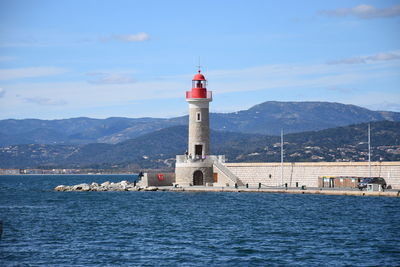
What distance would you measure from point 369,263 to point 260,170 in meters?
42.6

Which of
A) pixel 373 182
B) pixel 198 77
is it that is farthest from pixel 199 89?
pixel 373 182

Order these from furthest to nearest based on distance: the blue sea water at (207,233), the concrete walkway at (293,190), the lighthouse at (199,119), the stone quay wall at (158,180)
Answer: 1. the stone quay wall at (158,180)
2. the lighthouse at (199,119)
3. the concrete walkway at (293,190)
4. the blue sea water at (207,233)

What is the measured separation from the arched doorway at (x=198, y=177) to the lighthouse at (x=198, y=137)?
21 cm

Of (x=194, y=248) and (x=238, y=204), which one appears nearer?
(x=194, y=248)

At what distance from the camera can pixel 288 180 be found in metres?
69.9

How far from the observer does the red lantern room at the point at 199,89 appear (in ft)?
232

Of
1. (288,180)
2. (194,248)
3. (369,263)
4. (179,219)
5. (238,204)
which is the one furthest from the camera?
(288,180)

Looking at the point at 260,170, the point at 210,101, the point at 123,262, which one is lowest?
the point at 123,262

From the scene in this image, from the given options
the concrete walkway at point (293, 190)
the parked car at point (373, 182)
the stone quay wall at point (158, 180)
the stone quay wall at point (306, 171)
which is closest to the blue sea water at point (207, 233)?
the concrete walkway at point (293, 190)

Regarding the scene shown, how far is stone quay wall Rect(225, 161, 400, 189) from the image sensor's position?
61.5 m

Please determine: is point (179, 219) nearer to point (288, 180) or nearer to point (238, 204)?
point (238, 204)

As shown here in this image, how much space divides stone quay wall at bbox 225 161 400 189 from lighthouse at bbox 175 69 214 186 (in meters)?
3.72

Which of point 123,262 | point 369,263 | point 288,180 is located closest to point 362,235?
point 369,263

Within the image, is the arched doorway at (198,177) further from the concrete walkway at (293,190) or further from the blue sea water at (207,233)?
the blue sea water at (207,233)
